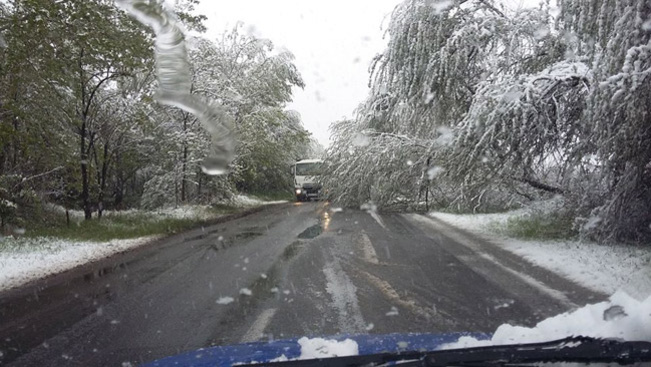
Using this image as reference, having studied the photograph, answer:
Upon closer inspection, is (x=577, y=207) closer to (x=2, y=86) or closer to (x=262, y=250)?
(x=262, y=250)

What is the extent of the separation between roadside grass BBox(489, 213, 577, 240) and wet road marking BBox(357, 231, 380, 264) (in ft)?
11.0

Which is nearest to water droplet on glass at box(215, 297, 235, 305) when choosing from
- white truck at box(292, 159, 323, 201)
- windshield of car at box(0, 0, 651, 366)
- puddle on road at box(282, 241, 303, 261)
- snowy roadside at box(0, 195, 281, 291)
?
windshield of car at box(0, 0, 651, 366)

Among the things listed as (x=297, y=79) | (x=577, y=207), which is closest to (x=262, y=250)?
(x=577, y=207)

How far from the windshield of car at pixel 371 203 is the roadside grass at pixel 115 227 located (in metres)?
0.13

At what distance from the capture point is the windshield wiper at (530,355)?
7.29 ft

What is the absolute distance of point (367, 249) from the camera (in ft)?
35.9

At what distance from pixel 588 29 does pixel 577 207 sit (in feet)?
15.1

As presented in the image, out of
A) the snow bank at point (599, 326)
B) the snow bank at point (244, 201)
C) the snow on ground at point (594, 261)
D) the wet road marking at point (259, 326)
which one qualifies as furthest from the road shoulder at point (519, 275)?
the snow bank at point (244, 201)

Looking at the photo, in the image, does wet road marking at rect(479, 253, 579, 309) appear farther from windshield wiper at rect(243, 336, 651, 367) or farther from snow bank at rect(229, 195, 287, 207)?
snow bank at rect(229, 195, 287, 207)

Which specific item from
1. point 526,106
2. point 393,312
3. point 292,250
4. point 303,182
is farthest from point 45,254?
point 303,182

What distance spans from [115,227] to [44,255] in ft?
16.5

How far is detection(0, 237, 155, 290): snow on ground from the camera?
29.1 feet

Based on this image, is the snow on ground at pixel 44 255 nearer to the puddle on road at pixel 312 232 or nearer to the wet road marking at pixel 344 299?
the puddle on road at pixel 312 232

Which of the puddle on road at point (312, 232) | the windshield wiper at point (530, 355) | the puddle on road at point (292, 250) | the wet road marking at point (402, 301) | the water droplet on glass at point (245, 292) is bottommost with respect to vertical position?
the water droplet on glass at point (245, 292)
